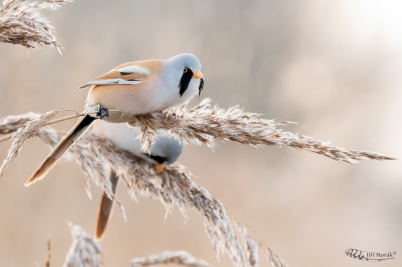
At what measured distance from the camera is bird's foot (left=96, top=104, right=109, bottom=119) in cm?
177

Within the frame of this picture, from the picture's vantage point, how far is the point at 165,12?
507 centimetres

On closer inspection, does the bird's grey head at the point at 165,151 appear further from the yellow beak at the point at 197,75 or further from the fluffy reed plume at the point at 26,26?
the fluffy reed plume at the point at 26,26

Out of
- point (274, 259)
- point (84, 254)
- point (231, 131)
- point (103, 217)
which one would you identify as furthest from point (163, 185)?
point (84, 254)

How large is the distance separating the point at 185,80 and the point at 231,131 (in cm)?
43

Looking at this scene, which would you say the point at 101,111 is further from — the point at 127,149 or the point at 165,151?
the point at 165,151

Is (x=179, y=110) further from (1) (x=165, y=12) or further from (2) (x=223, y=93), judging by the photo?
(1) (x=165, y=12)

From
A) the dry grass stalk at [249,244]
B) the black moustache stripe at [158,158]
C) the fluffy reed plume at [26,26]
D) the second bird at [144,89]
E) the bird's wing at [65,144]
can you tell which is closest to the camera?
the fluffy reed plume at [26,26]

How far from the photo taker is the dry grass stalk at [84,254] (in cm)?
118

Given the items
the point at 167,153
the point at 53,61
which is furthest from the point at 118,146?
the point at 53,61

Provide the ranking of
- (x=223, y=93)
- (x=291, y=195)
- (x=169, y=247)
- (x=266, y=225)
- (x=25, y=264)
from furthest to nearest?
(x=223, y=93), (x=291, y=195), (x=266, y=225), (x=169, y=247), (x=25, y=264)

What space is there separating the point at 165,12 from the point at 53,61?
4.66ft

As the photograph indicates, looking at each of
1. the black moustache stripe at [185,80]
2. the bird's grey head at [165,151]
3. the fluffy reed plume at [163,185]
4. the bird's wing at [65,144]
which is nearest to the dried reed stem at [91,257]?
the fluffy reed plume at [163,185]

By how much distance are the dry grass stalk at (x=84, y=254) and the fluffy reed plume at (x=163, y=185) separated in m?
0.43

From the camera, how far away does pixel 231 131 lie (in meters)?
1.48
